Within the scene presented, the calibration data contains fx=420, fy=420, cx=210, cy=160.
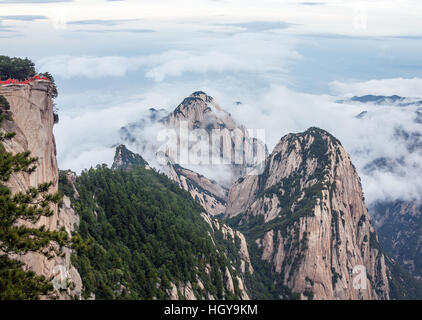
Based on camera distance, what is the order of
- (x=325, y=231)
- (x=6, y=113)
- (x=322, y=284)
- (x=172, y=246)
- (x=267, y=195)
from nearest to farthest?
(x=6, y=113) → (x=172, y=246) → (x=322, y=284) → (x=325, y=231) → (x=267, y=195)

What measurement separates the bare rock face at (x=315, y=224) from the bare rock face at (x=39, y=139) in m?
76.8

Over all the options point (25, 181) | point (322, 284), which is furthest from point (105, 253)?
point (322, 284)

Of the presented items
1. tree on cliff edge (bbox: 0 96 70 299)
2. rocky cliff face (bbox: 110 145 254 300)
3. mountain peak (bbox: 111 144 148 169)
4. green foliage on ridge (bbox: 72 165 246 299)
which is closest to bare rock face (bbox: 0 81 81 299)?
green foliage on ridge (bbox: 72 165 246 299)

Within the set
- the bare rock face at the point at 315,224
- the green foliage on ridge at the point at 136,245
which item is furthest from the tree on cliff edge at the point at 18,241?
the bare rock face at the point at 315,224

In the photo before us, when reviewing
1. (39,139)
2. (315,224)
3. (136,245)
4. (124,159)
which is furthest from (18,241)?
(124,159)

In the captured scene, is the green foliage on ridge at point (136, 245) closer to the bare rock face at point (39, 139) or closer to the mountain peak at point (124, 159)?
the bare rock face at point (39, 139)

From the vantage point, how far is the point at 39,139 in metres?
47.6

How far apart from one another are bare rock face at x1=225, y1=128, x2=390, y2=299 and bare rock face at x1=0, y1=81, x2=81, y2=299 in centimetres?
7676

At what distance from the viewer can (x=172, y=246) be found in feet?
273

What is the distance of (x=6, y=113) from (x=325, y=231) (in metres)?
94.2

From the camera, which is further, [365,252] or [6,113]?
[365,252]

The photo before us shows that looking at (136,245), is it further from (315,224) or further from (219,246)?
(315,224)

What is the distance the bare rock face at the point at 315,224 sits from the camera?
113062mm
